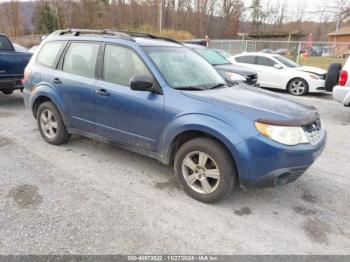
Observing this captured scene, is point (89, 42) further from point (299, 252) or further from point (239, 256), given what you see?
point (299, 252)

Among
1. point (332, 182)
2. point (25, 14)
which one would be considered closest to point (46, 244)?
point (332, 182)

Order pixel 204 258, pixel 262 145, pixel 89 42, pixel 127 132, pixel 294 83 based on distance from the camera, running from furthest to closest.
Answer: pixel 294 83 < pixel 89 42 < pixel 127 132 < pixel 262 145 < pixel 204 258

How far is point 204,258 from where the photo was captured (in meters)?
2.50

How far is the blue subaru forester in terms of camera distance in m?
2.91

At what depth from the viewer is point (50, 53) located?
4.77m

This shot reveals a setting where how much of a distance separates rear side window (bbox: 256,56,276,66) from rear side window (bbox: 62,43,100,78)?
8.41m

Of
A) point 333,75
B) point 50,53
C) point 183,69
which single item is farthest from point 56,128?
point 333,75

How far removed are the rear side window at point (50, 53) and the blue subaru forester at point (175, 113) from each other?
17 mm

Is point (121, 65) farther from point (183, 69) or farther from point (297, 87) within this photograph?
point (297, 87)

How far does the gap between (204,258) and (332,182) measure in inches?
92.2

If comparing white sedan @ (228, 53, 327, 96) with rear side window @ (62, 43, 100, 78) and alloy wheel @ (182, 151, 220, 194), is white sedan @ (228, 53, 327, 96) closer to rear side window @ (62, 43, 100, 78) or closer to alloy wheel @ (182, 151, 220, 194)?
rear side window @ (62, 43, 100, 78)

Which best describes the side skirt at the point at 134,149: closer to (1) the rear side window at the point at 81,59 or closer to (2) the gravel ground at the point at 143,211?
(2) the gravel ground at the point at 143,211

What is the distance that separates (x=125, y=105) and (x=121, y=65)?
56 cm

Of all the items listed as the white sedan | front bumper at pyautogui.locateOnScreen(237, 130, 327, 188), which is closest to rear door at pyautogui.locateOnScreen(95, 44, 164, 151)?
front bumper at pyautogui.locateOnScreen(237, 130, 327, 188)
